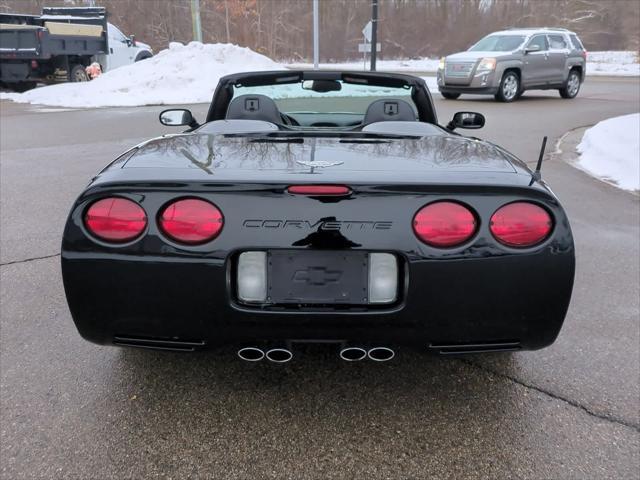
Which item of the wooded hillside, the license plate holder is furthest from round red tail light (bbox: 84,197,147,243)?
the wooded hillside

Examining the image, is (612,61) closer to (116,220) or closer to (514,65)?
(514,65)

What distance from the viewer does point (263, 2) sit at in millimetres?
51875

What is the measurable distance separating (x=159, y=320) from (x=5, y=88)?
2134 centimetres

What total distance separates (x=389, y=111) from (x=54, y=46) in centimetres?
1678

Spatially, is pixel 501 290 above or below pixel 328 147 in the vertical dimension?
below

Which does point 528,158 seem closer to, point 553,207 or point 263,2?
point 553,207

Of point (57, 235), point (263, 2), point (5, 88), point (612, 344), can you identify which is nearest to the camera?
point (612, 344)

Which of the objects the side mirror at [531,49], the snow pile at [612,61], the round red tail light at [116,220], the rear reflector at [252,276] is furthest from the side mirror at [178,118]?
the snow pile at [612,61]

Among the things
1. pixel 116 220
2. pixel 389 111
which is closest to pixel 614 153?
pixel 389 111

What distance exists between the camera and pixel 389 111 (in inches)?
130

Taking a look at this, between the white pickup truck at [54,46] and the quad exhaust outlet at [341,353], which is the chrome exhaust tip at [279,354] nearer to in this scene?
the quad exhaust outlet at [341,353]

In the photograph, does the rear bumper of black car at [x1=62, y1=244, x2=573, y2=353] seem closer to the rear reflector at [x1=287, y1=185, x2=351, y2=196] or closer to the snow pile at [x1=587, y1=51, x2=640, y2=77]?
the rear reflector at [x1=287, y1=185, x2=351, y2=196]

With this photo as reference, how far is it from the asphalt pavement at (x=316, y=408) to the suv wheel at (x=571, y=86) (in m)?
14.5

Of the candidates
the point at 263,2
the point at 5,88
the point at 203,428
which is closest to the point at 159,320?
the point at 203,428
